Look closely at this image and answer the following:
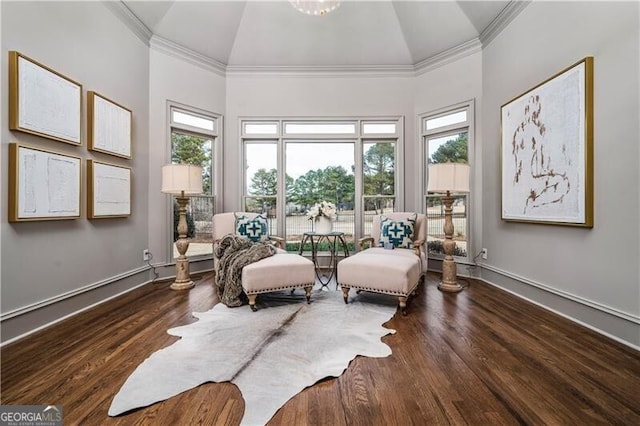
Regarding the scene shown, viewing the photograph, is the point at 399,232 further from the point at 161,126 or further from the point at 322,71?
the point at 161,126

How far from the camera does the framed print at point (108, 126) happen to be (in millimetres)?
2871

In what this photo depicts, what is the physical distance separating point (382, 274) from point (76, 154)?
10.1 feet

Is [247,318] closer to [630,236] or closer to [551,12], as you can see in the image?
[630,236]

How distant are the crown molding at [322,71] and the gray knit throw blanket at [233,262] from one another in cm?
288

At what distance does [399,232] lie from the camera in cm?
370

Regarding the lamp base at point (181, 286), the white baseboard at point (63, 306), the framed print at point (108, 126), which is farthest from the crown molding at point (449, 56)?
the white baseboard at point (63, 306)

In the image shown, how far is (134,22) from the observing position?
3486 millimetres

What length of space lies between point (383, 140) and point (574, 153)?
263cm

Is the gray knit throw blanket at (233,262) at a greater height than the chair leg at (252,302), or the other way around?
the gray knit throw blanket at (233,262)

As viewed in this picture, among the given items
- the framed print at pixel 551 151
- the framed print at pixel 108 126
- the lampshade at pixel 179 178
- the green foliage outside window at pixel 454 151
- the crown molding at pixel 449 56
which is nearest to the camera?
the framed print at pixel 551 151

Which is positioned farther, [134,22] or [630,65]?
[134,22]

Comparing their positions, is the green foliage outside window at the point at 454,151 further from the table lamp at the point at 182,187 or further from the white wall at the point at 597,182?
the table lamp at the point at 182,187

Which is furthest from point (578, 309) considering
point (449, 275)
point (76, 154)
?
point (76, 154)

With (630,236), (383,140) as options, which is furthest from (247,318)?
(383,140)
